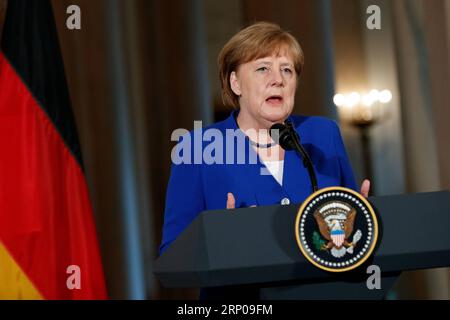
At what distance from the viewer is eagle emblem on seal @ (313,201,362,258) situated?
1.37 metres

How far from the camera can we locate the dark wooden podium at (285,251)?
1361mm

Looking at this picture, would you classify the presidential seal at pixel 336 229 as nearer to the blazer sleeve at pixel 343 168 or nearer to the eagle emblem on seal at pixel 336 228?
the eagle emblem on seal at pixel 336 228

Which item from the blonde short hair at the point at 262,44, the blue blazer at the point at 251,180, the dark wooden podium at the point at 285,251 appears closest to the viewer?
the dark wooden podium at the point at 285,251

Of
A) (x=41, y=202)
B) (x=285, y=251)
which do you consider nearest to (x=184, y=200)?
(x=285, y=251)

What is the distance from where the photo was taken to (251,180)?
1.77 metres

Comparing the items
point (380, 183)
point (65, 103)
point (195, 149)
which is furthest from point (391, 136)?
point (195, 149)

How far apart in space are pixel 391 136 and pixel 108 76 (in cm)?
155

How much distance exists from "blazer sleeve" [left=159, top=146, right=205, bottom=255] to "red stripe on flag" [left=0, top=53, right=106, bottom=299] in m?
1.42

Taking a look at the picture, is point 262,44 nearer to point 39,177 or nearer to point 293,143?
point 293,143

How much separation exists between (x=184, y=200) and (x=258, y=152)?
0.71ft

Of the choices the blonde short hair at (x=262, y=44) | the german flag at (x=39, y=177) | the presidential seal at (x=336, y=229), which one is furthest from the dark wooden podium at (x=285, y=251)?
the german flag at (x=39, y=177)

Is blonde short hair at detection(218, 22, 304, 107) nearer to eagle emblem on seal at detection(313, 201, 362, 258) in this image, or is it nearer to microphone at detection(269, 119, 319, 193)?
microphone at detection(269, 119, 319, 193)

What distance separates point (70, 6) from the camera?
4.27 m

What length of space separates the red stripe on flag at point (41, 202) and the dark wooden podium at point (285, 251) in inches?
71.7
